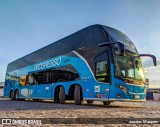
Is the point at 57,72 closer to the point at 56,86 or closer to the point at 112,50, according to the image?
the point at 56,86

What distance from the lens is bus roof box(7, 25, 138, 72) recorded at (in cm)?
1194

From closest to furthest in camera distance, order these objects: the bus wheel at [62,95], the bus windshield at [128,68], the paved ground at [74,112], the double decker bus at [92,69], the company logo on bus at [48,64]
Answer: the paved ground at [74,112], the double decker bus at [92,69], the bus windshield at [128,68], the bus wheel at [62,95], the company logo on bus at [48,64]

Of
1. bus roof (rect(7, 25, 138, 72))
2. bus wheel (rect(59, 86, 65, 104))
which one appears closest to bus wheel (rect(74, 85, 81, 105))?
bus wheel (rect(59, 86, 65, 104))

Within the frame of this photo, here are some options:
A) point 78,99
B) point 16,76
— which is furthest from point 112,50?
point 16,76

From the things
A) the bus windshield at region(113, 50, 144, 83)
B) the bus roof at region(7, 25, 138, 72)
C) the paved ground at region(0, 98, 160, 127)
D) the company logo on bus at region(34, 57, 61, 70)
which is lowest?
the paved ground at region(0, 98, 160, 127)

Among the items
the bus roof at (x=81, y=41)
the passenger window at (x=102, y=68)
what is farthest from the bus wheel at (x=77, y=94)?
the bus roof at (x=81, y=41)

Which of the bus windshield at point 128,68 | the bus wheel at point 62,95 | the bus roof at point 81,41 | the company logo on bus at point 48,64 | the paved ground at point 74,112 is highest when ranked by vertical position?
the bus roof at point 81,41

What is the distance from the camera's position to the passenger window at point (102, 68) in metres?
11.1

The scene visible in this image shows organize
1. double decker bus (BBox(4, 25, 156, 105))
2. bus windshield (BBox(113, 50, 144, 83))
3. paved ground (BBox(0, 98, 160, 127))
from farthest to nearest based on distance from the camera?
bus windshield (BBox(113, 50, 144, 83)) → double decker bus (BBox(4, 25, 156, 105)) → paved ground (BBox(0, 98, 160, 127))

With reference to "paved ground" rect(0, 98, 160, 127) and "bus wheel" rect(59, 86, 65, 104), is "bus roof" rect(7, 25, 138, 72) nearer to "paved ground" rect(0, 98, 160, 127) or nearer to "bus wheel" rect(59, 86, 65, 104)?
"bus wheel" rect(59, 86, 65, 104)

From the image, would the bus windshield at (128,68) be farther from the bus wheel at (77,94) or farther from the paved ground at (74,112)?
the bus wheel at (77,94)

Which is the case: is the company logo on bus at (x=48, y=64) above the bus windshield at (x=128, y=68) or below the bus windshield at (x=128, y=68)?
above

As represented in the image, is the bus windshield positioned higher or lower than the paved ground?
higher

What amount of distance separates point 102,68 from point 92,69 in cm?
64
